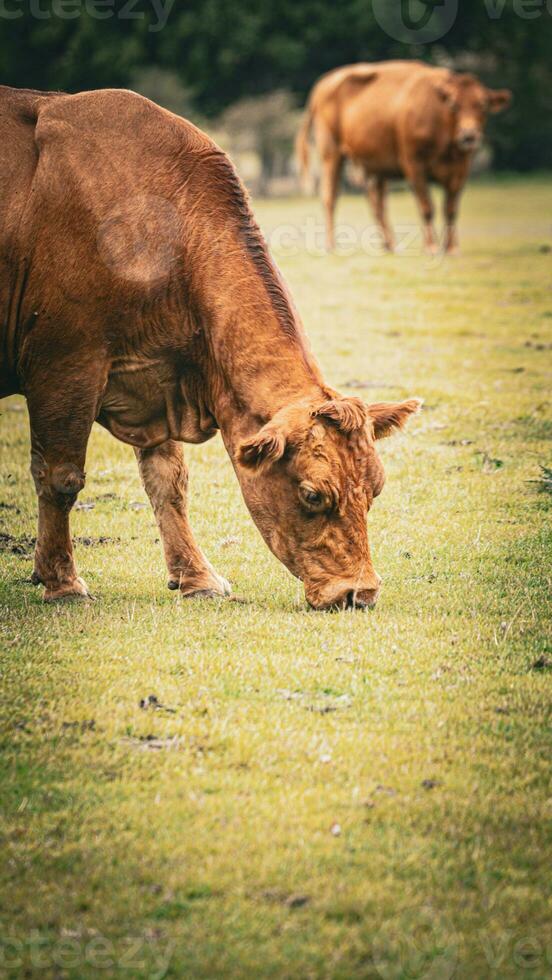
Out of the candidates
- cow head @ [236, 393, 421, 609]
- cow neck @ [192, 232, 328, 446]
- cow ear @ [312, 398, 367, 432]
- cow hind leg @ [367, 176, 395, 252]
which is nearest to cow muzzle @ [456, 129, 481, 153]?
cow hind leg @ [367, 176, 395, 252]

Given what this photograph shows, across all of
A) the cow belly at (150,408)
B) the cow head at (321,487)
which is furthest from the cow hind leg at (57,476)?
the cow head at (321,487)

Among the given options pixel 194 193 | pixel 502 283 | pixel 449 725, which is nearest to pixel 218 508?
pixel 194 193

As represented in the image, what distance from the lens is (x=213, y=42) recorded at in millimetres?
43625

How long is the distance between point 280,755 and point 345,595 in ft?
5.44

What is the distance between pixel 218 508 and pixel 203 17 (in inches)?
1448

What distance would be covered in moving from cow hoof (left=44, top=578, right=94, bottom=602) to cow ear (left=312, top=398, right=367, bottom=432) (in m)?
1.96

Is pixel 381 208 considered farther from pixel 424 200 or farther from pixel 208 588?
pixel 208 588

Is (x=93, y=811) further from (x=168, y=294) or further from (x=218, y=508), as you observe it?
(x=218, y=508)

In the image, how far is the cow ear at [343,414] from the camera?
6.50 metres

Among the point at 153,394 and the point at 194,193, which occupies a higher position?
the point at 194,193

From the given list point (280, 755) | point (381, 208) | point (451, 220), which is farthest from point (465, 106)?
point (280, 755)

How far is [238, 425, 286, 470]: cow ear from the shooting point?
654 cm

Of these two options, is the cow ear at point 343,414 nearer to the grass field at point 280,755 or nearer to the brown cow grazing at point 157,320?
the brown cow grazing at point 157,320

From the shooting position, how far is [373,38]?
144 ft
